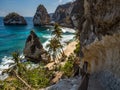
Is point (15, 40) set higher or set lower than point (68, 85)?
lower

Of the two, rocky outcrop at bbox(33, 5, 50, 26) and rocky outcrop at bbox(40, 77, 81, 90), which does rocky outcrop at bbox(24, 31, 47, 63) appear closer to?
rocky outcrop at bbox(40, 77, 81, 90)

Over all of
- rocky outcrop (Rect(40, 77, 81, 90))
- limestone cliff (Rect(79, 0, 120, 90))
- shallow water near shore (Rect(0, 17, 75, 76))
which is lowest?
shallow water near shore (Rect(0, 17, 75, 76))

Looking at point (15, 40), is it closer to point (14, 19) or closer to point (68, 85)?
point (14, 19)

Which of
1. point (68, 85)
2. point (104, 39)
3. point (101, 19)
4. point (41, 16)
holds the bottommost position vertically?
point (68, 85)

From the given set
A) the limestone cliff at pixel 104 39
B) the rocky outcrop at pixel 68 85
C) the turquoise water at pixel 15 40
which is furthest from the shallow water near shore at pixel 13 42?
the limestone cliff at pixel 104 39

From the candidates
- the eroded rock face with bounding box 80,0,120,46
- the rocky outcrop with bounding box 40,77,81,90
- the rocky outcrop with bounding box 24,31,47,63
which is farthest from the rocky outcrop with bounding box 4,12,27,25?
the eroded rock face with bounding box 80,0,120,46

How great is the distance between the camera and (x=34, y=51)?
65.1 meters

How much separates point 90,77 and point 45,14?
152302 millimetres

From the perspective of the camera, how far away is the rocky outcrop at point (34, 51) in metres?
63.3

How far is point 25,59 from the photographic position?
64312mm

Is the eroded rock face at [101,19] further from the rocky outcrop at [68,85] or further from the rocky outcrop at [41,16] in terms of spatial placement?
the rocky outcrop at [41,16]

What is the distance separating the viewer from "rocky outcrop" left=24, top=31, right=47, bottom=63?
6327cm

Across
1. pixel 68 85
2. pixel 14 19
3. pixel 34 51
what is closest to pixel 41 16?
pixel 14 19

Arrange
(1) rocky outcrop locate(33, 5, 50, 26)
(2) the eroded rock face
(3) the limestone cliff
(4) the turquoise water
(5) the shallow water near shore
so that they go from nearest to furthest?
(2) the eroded rock face, (3) the limestone cliff, (5) the shallow water near shore, (4) the turquoise water, (1) rocky outcrop locate(33, 5, 50, 26)
